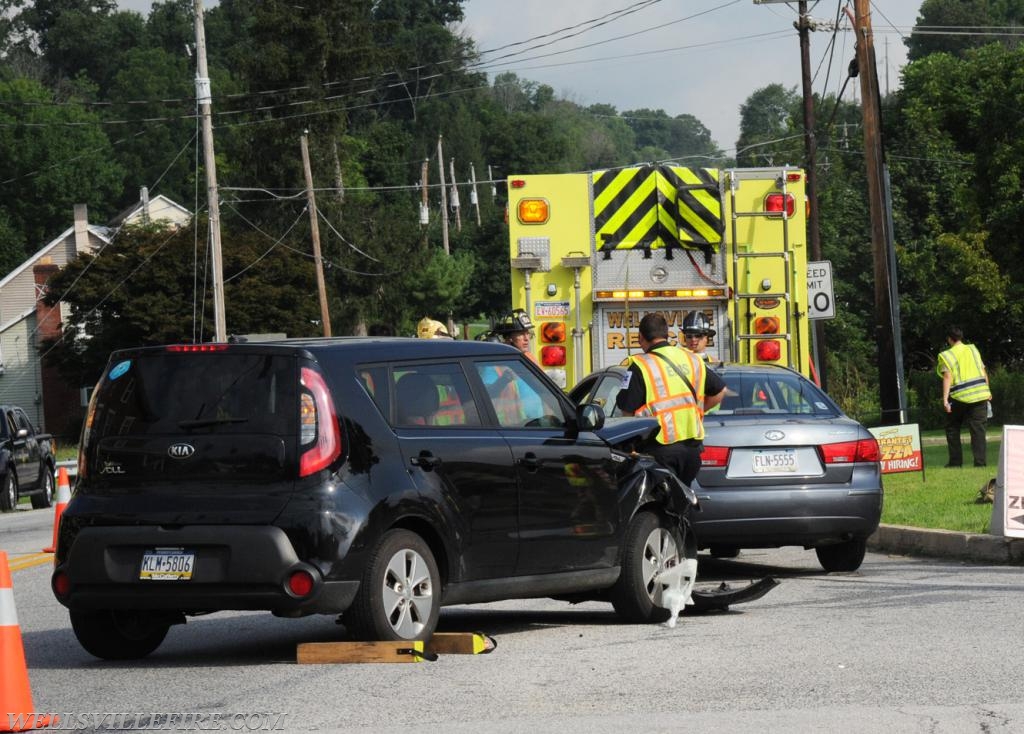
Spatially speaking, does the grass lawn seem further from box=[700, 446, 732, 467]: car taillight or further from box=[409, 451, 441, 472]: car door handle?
box=[409, 451, 441, 472]: car door handle

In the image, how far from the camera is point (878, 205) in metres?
22.6

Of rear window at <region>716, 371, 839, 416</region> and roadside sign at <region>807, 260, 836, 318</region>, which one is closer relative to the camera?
rear window at <region>716, 371, 839, 416</region>

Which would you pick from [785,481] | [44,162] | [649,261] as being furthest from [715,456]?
[44,162]

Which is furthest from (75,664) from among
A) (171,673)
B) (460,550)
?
(460,550)

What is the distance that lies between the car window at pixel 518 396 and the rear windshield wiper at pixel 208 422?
1.52m

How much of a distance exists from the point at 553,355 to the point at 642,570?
683cm

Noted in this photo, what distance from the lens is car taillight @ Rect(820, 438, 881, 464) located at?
12.5 meters

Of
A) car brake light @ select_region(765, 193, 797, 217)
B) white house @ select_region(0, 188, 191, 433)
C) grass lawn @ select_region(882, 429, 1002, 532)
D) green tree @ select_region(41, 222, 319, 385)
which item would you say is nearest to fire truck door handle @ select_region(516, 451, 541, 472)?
grass lawn @ select_region(882, 429, 1002, 532)

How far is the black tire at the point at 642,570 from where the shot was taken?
9992mm

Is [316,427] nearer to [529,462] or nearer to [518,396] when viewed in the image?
[529,462]

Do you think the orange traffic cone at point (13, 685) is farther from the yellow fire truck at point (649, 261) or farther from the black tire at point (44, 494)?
the black tire at point (44, 494)

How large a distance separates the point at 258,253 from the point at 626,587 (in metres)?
55.6

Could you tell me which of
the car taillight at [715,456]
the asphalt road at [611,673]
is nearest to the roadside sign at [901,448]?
the car taillight at [715,456]

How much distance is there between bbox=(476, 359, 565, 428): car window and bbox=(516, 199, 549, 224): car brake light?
23.0ft
